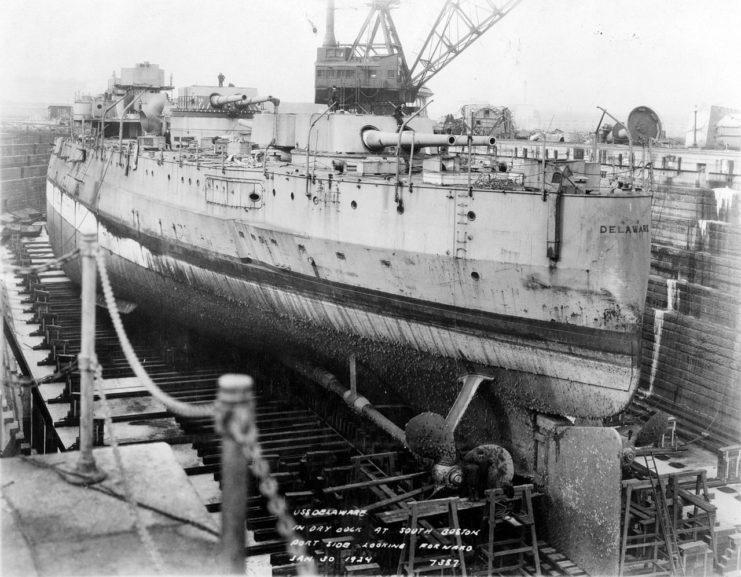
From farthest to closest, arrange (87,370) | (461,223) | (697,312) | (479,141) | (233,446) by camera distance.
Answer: (697,312) → (479,141) → (461,223) → (87,370) → (233,446)

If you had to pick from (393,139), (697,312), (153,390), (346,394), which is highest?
(393,139)

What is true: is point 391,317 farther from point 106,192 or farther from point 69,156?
point 69,156

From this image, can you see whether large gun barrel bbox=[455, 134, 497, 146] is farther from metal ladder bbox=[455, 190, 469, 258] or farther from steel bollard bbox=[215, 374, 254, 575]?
steel bollard bbox=[215, 374, 254, 575]

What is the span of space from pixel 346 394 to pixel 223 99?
1465 centimetres

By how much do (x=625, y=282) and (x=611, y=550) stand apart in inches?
145

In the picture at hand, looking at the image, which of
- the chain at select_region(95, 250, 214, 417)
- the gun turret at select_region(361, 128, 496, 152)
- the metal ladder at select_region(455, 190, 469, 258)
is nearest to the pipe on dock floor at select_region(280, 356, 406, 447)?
the metal ladder at select_region(455, 190, 469, 258)

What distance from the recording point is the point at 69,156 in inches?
1236

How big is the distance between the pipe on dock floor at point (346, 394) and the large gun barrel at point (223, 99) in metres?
11.1

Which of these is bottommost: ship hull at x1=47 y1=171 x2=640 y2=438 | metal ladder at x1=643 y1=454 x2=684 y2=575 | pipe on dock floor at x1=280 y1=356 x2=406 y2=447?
metal ladder at x1=643 y1=454 x2=684 y2=575

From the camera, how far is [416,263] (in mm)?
13039

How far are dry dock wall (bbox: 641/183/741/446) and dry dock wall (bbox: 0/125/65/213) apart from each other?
34.8 meters

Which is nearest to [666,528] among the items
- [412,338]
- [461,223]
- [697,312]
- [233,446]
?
[412,338]

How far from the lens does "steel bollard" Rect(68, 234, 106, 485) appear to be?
559cm

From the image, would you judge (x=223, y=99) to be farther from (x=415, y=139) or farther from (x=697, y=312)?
(x=697, y=312)
